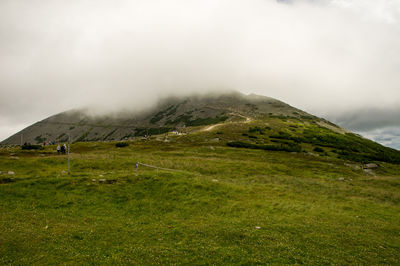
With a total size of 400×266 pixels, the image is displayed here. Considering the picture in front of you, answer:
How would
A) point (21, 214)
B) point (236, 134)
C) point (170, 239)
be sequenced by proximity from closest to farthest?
1. point (170, 239)
2. point (21, 214)
3. point (236, 134)

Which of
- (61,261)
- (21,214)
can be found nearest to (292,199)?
(61,261)

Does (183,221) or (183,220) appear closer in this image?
(183,221)

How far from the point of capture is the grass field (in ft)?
50.7

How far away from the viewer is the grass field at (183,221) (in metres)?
15.5

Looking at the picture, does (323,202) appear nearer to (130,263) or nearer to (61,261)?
(130,263)

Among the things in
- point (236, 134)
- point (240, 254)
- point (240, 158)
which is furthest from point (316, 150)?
point (240, 254)

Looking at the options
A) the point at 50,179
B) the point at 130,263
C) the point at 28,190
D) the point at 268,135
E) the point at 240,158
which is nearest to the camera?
the point at 130,263

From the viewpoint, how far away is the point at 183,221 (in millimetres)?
21734

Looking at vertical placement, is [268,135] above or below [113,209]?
above

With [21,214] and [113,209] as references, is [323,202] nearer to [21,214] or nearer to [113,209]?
[113,209]

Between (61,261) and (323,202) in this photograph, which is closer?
(61,261)

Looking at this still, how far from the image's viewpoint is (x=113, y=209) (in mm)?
24047

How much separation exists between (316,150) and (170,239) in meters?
85.6

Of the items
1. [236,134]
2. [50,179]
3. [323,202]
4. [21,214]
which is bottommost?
[323,202]
